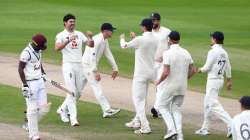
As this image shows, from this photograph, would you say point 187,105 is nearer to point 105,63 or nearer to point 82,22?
point 105,63

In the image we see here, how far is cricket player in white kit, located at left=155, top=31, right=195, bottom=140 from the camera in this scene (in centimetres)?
1583

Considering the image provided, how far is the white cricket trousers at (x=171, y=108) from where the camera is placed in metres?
16.0

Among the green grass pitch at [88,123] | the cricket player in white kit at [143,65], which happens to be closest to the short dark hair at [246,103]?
the green grass pitch at [88,123]

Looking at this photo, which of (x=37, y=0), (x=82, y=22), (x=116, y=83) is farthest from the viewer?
(x=37, y=0)

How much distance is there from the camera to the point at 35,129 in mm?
15625

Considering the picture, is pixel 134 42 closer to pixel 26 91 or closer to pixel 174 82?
pixel 174 82

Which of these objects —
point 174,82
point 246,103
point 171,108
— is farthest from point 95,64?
point 246,103

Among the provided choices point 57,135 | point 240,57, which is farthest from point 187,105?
point 240,57

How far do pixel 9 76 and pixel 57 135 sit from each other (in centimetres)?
852

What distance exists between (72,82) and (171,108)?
2.80 metres

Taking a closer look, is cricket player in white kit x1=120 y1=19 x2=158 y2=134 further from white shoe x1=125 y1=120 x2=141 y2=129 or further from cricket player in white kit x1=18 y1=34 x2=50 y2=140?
cricket player in white kit x1=18 y1=34 x2=50 y2=140

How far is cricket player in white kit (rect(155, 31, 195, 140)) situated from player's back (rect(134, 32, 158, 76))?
2.76 feet

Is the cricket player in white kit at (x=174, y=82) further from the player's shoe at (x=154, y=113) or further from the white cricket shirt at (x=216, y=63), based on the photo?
the player's shoe at (x=154, y=113)

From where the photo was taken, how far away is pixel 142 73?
55.5 ft
